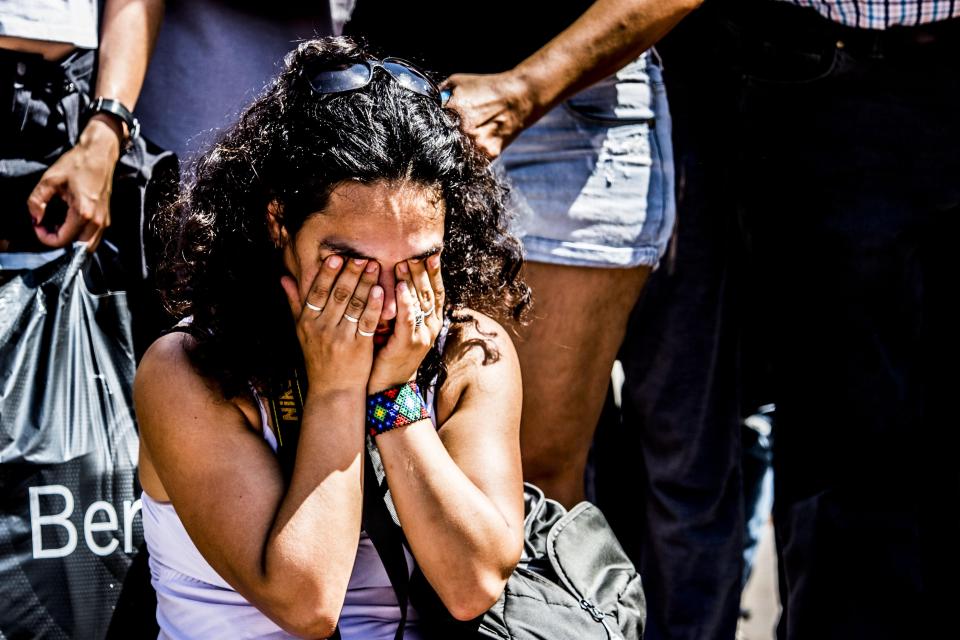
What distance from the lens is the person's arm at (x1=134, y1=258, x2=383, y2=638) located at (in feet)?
5.61

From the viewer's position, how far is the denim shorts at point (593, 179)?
7.77 ft

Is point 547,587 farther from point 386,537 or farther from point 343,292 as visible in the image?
point 343,292

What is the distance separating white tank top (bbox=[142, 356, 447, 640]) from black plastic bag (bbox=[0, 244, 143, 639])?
197 mm

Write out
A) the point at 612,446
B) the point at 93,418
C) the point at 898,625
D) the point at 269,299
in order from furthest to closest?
the point at 612,446
the point at 898,625
the point at 93,418
the point at 269,299

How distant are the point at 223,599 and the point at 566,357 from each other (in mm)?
937

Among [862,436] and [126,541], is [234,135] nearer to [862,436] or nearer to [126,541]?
[126,541]

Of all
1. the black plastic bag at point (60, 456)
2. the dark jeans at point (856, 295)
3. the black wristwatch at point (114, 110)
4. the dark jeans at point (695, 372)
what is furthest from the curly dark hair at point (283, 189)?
the dark jeans at point (856, 295)

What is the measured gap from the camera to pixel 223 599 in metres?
1.85

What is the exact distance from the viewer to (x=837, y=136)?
2.68 meters

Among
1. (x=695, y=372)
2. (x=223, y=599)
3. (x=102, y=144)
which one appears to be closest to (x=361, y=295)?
(x=223, y=599)

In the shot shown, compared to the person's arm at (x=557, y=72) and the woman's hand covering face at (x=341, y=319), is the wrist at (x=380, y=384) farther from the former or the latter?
the person's arm at (x=557, y=72)

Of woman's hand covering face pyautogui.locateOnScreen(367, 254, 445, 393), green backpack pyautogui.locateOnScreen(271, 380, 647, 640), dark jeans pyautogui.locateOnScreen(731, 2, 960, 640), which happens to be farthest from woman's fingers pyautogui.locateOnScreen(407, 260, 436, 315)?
dark jeans pyautogui.locateOnScreen(731, 2, 960, 640)

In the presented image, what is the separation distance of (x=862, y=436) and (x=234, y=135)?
5.57ft

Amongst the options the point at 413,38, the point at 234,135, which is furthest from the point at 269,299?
the point at 413,38
